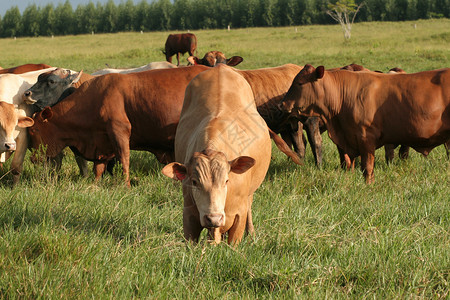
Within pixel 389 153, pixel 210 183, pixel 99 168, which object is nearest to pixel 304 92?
pixel 389 153

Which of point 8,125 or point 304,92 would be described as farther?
point 304,92

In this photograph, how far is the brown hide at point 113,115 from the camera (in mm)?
6719

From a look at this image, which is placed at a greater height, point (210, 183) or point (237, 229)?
point (210, 183)

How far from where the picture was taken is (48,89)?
7008 mm

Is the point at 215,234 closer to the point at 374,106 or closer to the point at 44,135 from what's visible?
the point at 374,106

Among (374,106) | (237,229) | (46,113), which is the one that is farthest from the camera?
(46,113)

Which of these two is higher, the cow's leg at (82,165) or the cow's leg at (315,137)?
the cow's leg at (315,137)

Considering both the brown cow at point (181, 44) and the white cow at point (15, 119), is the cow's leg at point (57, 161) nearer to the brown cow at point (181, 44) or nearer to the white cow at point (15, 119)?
the white cow at point (15, 119)

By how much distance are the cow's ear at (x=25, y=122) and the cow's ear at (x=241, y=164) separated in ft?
11.7

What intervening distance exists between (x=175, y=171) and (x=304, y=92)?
11.7 feet

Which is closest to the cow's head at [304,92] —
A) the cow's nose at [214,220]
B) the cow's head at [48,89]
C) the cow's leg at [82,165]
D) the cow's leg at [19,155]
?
the cow's leg at [82,165]

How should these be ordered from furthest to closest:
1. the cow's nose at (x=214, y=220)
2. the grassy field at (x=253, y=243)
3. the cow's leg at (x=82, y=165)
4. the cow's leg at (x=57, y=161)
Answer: the cow's leg at (x=82, y=165) → the cow's leg at (x=57, y=161) → the cow's nose at (x=214, y=220) → the grassy field at (x=253, y=243)

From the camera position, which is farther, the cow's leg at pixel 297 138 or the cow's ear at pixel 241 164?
the cow's leg at pixel 297 138

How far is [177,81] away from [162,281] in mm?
4173
